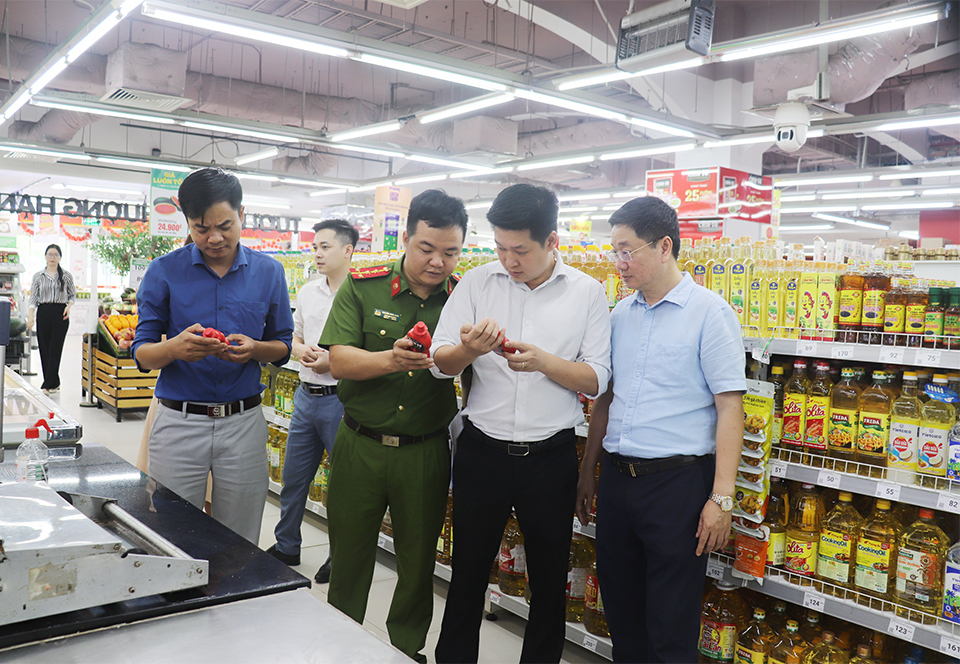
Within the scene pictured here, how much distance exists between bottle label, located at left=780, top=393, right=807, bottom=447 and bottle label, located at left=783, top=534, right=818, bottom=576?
1.22 ft

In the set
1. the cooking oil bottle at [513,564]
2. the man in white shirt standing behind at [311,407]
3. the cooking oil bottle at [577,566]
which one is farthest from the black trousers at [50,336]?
the cooking oil bottle at [577,566]

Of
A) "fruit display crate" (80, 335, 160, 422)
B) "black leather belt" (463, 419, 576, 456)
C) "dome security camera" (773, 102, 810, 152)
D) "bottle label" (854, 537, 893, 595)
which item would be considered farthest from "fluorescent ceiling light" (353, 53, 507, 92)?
"bottle label" (854, 537, 893, 595)

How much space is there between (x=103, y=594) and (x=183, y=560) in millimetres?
140

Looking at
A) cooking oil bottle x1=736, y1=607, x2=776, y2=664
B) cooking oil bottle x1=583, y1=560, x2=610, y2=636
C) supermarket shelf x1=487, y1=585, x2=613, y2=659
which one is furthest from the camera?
cooking oil bottle x1=583, y1=560, x2=610, y2=636

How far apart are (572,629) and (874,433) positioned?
60.0 inches

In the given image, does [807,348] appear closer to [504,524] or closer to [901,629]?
[901,629]

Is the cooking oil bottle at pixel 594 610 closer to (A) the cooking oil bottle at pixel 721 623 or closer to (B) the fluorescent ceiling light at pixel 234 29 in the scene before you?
(A) the cooking oil bottle at pixel 721 623

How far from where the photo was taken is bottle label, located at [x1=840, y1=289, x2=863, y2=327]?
102 inches

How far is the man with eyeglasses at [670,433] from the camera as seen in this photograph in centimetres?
226

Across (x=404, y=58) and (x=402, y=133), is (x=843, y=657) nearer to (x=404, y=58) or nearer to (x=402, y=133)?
(x=404, y=58)

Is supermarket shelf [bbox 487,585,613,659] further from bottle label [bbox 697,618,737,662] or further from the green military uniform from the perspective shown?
the green military uniform

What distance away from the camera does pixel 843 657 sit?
8.64 feet

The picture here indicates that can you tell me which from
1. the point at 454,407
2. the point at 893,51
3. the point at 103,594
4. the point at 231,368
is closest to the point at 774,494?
the point at 454,407

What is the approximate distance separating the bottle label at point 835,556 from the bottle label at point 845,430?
0.32 m
